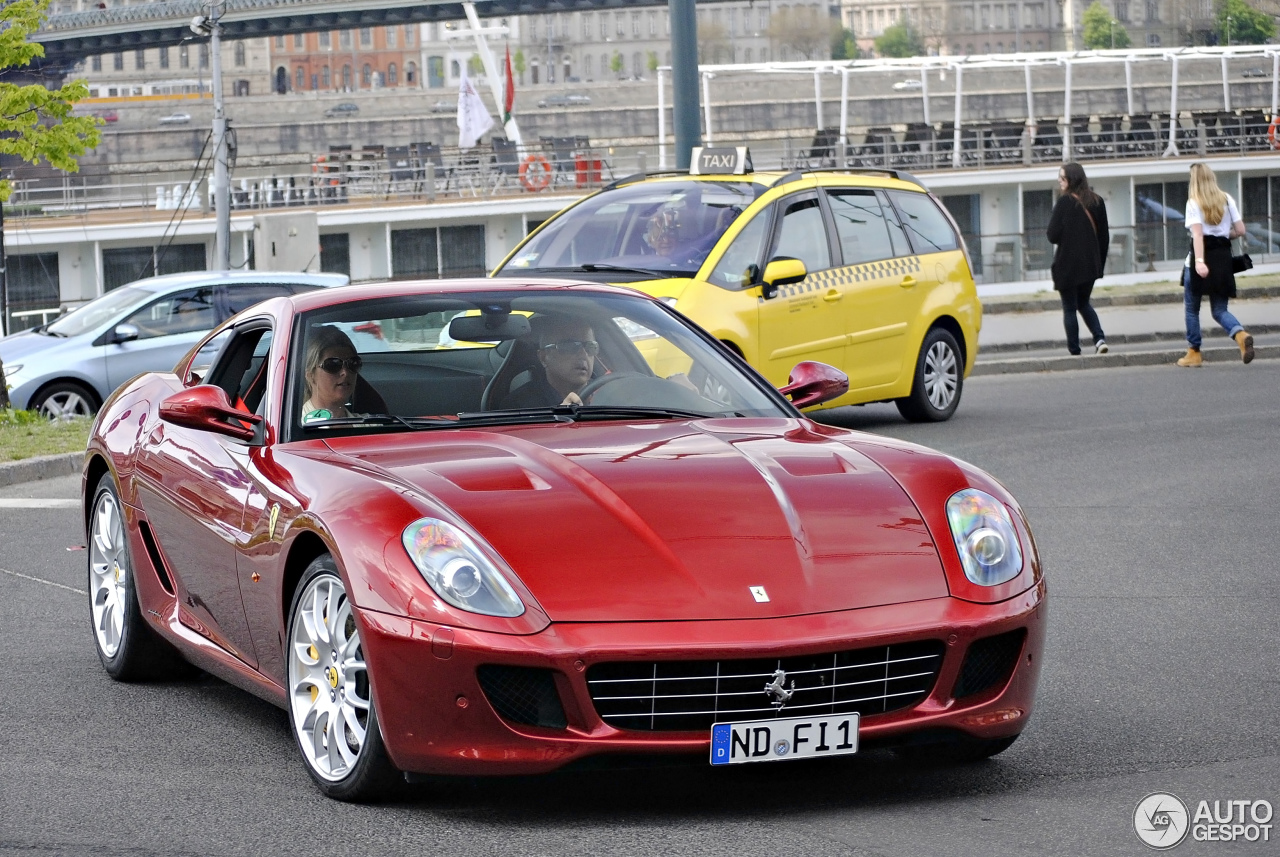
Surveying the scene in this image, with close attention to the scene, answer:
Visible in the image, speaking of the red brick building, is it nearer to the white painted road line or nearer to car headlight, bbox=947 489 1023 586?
the white painted road line

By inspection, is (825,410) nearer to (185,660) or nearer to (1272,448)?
(1272,448)

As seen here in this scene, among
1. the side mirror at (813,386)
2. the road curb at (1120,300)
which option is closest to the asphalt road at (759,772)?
the side mirror at (813,386)

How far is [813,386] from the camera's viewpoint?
5.66 meters

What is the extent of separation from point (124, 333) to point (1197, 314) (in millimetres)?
9552

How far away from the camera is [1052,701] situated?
17.9 feet

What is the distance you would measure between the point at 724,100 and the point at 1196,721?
9002 cm

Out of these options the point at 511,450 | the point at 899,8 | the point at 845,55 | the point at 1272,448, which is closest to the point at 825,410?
the point at 1272,448

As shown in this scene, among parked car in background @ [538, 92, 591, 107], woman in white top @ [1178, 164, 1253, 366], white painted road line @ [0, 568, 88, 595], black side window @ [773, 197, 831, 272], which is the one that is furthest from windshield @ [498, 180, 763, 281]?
parked car in background @ [538, 92, 591, 107]

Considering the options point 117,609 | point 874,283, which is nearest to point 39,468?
point 874,283

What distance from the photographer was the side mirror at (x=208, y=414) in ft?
16.8

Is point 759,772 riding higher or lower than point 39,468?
higher

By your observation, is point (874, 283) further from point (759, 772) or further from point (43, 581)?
point (759, 772)

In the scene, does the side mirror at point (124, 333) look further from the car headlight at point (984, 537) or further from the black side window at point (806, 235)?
the car headlight at point (984, 537)

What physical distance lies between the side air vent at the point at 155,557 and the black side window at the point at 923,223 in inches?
338
